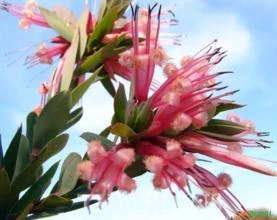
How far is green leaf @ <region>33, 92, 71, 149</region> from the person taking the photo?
1.00m

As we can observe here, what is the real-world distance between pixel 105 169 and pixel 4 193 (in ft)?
0.61

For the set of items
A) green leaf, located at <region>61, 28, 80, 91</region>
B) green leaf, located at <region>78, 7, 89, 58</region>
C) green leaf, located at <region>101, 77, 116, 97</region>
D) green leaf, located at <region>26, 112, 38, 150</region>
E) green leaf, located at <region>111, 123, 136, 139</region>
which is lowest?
green leaf, located at <region>26, 112, 38, 150</region>

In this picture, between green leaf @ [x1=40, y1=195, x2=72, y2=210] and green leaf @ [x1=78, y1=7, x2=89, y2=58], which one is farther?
green leaf @ [x1=78, y1=7, x2=89, y2=58]

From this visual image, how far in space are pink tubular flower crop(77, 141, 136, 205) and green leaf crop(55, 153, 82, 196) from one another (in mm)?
112

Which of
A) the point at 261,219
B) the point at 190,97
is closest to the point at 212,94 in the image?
the point at 190,97

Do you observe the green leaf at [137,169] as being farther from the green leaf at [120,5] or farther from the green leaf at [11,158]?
the green leaf at [120,5]

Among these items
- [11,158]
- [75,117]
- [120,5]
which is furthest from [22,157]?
[120,5]

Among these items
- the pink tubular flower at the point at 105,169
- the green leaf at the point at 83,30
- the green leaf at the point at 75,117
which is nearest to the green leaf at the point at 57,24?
the green leaf at the point at 83,30

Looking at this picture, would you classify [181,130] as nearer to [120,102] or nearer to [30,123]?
[120,102]

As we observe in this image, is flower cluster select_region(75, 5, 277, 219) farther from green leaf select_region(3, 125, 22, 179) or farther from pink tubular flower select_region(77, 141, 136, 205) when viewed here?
green leaf select_region(3, 125, 22, 179)

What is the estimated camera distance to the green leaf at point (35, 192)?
1002mm

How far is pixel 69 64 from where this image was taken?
3.66 ft

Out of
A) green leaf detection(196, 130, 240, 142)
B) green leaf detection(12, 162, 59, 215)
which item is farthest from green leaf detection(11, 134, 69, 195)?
green leaf detection(196, 130, 240, 142)

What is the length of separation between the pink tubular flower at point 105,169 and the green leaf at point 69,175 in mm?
112
